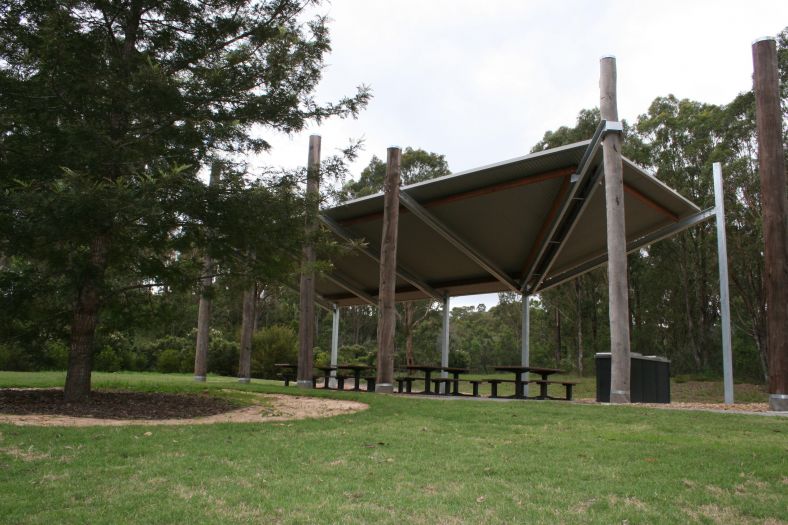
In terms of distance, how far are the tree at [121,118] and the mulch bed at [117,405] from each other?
0.53 meters

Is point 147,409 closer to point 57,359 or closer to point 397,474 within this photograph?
point 397,474

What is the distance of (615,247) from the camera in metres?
10.7

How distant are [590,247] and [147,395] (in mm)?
12295

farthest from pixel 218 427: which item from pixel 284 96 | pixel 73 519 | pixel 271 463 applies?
pixel 284 96

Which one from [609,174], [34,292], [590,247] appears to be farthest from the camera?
[590,247]

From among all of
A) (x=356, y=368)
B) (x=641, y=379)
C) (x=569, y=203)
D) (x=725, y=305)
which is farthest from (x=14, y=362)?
(x=725, y=305)

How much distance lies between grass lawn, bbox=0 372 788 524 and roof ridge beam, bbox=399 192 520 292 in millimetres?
7946

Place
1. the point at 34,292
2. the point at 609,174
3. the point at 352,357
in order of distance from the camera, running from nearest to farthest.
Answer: the point at 34,292 < the point at 609,174 < the point at 352,357

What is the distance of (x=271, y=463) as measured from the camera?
15.6ft

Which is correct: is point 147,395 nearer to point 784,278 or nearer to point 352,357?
point 784,278

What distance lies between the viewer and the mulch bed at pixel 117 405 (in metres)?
7.77

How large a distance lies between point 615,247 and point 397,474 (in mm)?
7544

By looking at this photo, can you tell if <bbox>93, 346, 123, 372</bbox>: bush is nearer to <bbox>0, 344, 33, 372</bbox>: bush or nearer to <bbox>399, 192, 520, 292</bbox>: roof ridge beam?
<bbox>0, 344, 33, 372</bbox>: bush

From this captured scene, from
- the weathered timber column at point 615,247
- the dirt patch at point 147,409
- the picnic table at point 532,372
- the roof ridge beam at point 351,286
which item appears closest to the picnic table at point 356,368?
the picnic table at point 532,372
